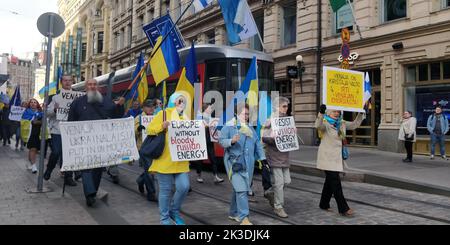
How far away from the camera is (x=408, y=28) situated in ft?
51.5

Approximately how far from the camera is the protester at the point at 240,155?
215 inches

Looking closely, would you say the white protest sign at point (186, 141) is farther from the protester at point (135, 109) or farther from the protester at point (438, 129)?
the protester at point (438, 129)

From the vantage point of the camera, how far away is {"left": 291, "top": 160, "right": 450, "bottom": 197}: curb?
839cm

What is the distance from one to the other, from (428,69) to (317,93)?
536 cm

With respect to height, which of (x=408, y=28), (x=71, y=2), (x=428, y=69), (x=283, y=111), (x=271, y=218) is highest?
(x=71, y=2)

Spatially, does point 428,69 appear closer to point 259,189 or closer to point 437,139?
point 437,139

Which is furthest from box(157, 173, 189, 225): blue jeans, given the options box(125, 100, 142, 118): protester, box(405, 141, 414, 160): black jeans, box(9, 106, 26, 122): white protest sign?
box(9, 106, 26, 122): white protest sign

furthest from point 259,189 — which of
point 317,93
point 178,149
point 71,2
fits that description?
point 71,2

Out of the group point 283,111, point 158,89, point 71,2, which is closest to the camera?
point 283,111

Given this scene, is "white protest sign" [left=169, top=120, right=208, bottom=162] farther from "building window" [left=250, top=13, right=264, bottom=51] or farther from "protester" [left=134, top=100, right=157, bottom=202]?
"building window" [left=250, top=13, right=264, bottom=51]

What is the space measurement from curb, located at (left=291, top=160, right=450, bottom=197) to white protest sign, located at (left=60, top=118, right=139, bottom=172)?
5830 millimetres

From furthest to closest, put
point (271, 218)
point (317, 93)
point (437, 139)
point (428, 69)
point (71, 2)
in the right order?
point (71, 2)
point (317, 93)
point (428, 69)
point (437, 139)
point (271, 218)

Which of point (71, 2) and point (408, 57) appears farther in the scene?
point (71, 2)

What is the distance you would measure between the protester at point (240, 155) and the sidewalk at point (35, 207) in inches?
75.1
